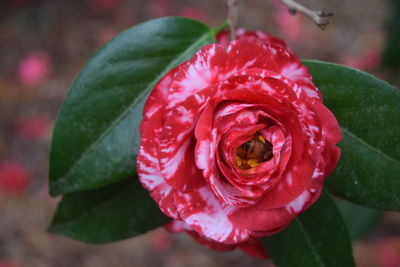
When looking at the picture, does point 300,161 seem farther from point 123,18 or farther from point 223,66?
point 123,18

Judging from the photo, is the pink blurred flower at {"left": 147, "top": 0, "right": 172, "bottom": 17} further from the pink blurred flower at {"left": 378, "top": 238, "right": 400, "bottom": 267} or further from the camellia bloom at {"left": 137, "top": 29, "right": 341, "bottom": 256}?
the camellia bloom at {"left": 137, "top": 29, "right": 341, "bottom": 256}

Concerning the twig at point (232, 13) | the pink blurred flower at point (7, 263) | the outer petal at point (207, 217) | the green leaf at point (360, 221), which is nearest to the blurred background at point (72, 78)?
the pink blurred flower at point (7, 263)

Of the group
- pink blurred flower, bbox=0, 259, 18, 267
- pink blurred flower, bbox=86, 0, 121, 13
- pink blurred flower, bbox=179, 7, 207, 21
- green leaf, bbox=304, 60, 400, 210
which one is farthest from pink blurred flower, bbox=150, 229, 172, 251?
green leaf, bbox=304, 60, 400, 210

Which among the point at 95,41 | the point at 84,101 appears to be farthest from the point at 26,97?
the point at 84,101

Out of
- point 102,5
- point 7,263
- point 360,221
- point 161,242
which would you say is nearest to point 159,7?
point 102,5

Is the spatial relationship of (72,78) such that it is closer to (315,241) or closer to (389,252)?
(389,252)

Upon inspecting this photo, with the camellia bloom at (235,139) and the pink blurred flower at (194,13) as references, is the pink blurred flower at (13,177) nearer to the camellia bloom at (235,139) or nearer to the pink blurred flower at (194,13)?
the pink blurred flower at (194,13)
